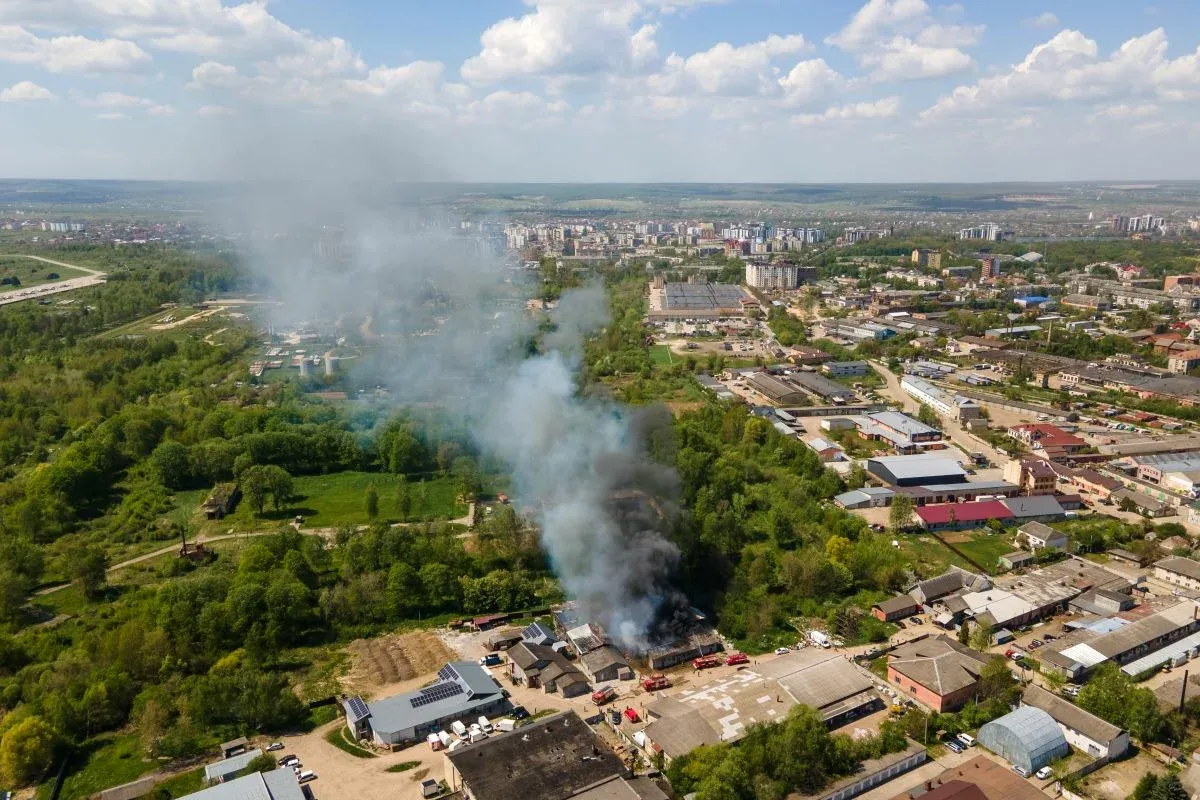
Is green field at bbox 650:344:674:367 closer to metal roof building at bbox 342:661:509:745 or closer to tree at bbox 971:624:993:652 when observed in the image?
tree at bbox 971:624:993:652

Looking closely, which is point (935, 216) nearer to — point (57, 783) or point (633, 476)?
point (633, 476)

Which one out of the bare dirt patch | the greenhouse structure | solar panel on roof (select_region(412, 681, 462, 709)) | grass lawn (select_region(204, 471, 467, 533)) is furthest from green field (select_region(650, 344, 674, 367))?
the greenhouse structure

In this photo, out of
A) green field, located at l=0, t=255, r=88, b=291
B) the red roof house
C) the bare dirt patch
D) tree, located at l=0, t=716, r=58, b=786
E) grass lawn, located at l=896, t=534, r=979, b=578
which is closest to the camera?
tree, located at l=0, t=716, r=58, b=786

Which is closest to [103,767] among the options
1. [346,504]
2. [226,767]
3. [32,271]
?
[226,767]

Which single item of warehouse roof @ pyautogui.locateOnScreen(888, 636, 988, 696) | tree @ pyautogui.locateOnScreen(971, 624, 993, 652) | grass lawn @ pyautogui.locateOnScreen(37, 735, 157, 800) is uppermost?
warehouse roof @ pyautogui.locateOnScreen(888, 636, 988, 696)

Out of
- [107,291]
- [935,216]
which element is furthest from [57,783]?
[935,216]

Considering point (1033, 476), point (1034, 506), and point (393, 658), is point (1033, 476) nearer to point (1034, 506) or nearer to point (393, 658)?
point (1034, 506)

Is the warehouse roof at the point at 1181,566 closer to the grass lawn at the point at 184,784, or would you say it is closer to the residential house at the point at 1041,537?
the residential house at the point at 1041,537
